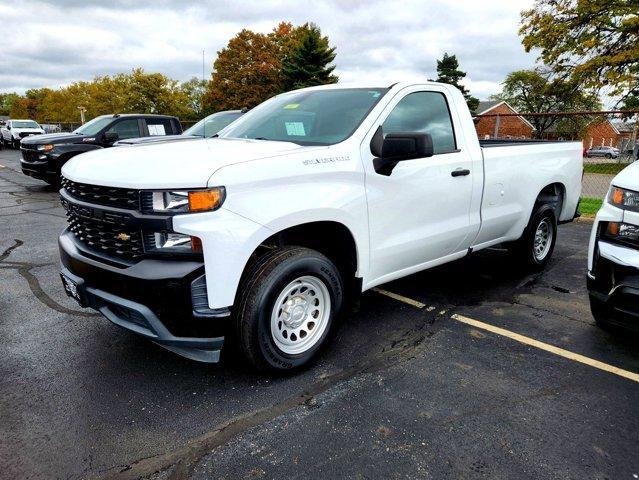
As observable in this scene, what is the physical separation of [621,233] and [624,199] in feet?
0.78

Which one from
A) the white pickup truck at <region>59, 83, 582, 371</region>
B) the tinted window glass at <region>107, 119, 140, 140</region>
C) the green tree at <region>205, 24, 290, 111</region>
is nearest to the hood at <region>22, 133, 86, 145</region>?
the tinted window glass at <region>107, 119, 140, 140</region>

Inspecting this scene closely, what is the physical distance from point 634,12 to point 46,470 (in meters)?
30.0

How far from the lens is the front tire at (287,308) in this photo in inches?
108

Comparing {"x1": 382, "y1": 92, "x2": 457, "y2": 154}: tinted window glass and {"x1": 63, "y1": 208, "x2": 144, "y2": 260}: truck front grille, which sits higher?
{"x1": 382, "y1": 92, "x2": 457, "y2": 154}: tinted window glass

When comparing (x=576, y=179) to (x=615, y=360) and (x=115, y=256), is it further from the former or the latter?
(x=115, y=256)

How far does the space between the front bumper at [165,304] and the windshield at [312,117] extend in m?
1.38

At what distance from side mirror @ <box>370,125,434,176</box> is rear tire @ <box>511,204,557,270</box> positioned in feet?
8.27

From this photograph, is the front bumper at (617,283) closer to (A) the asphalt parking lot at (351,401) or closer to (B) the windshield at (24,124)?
(A) the asphalt parking lot at (351,401)

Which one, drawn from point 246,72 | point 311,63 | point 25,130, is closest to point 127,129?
point 25,130

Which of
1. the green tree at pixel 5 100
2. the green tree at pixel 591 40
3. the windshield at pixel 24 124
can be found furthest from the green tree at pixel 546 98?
Answer: the green tree at pixel 5 100

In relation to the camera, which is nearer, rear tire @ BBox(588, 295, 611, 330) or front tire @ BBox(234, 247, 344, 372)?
front tire @ BBox(234, 247, 344, 372)

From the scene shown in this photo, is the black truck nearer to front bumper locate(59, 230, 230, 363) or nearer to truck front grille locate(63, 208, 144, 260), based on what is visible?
truck front grille locate(63, 208, 144, 260)

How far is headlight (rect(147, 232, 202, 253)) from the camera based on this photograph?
2484mm

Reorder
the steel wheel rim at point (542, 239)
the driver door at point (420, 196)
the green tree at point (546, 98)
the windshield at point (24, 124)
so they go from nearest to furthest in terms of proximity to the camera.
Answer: the driver door at point (420, 196), the steel wheel rim at point (542, 239), the green tree at point (546, 98), the windshield at point (24, 124)
